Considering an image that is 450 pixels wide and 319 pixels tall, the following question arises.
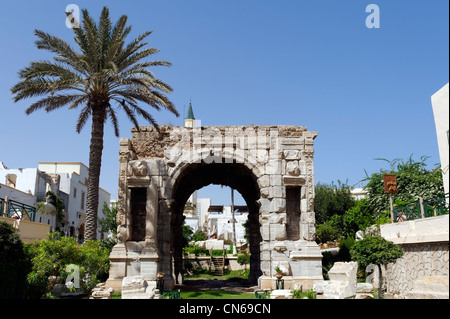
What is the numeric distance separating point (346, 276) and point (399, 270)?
2.79 metres

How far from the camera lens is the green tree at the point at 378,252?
1113 cm

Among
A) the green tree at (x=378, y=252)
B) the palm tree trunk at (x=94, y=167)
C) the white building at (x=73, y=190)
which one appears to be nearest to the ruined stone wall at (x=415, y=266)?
the green tree at (x=378, y=252)

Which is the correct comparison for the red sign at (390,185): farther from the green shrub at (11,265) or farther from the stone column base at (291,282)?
the green shrub at (11,265)

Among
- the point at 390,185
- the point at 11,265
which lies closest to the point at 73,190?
the point at 11,265

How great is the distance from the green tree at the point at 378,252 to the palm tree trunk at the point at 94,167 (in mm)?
9189

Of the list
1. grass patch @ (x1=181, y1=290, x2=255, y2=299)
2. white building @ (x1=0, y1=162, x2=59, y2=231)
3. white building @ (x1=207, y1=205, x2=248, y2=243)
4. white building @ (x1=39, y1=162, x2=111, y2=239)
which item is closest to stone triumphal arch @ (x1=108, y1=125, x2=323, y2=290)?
grass patch @ (x1=181, y1=290, x2=255, y2=299)

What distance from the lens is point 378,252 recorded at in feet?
36.9

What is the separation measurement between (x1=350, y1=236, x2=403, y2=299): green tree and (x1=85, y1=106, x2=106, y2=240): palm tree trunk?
30.1 feet

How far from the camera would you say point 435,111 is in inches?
428

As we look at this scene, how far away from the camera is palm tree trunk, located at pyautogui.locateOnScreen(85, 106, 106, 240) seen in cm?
1478

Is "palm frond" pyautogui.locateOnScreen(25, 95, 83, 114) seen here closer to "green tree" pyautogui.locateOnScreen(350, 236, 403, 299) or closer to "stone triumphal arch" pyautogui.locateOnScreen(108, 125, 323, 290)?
"stone triumphal arch" pyautogui.locateOnScreen(108, 125, 323, 290)
